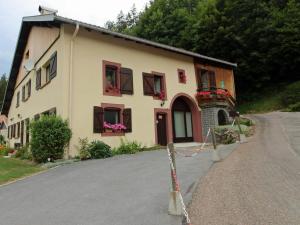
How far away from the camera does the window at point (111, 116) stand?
49.3 feet

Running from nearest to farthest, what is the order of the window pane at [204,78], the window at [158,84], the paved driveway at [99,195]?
the paved driveway at [99,195] < the window at [158,84] < the window pane at [204,78]

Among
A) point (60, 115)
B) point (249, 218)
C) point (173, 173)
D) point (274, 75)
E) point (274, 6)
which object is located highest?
point (274, 6)

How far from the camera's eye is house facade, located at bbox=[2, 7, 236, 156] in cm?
1418

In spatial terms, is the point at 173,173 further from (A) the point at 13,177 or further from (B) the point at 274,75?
(B) the point at 274,75

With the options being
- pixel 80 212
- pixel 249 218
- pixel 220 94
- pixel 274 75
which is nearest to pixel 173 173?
pixel 249 218

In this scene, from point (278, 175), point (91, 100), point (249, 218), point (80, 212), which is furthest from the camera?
point (91, 100)

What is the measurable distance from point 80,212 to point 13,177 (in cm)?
573

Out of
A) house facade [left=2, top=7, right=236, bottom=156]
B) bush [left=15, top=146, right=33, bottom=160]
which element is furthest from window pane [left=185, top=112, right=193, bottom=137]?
bush [left=15, top=146, right=33, bottom=160]

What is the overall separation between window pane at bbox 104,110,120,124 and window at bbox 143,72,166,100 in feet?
7.86

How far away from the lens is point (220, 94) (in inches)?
773

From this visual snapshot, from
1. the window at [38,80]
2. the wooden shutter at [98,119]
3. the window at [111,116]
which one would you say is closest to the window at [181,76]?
the window at [111,116]

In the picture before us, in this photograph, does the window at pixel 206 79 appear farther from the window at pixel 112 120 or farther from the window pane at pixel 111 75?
the window at pixel 112 120

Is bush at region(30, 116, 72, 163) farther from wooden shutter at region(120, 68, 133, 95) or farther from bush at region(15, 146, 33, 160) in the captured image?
wooden shutter at region(120, 68, 133, 95)

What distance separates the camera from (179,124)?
1950cm
